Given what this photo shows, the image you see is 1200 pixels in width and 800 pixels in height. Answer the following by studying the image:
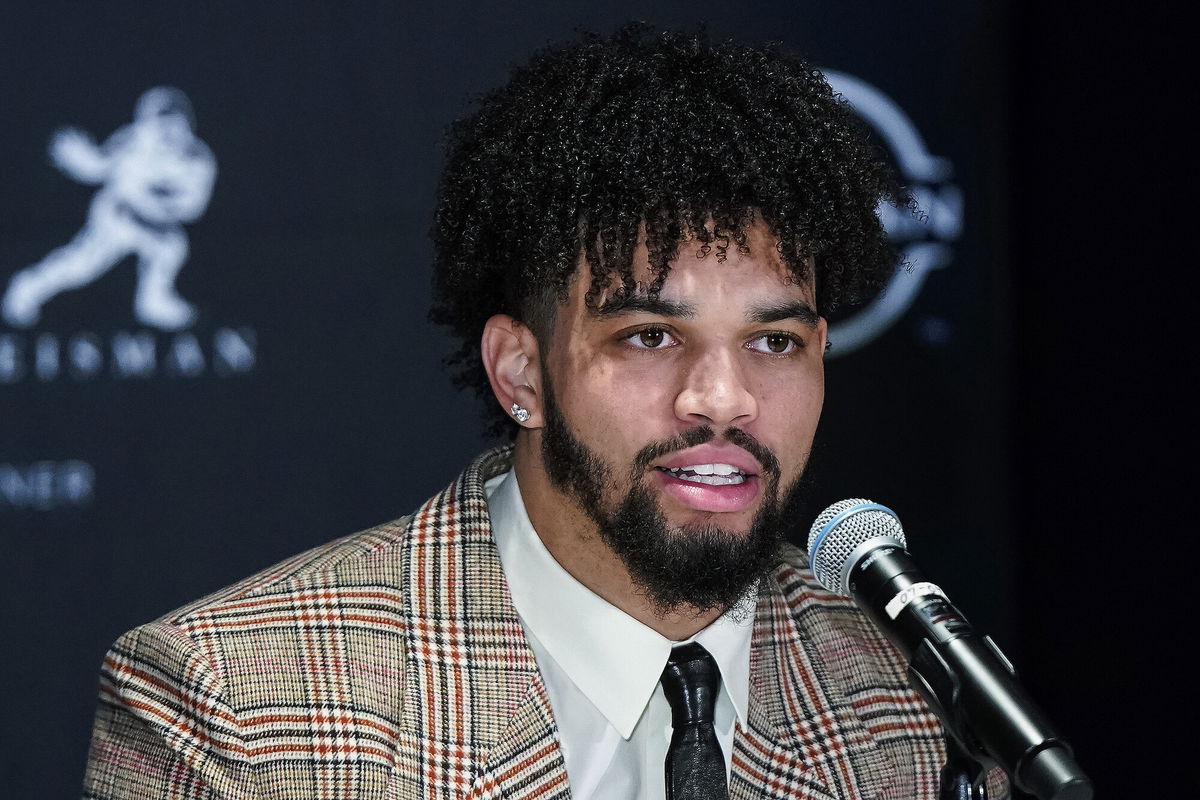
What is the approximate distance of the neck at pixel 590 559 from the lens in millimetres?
1946

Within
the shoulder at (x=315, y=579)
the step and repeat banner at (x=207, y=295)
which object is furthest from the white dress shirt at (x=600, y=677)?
the step and repeat banner at (x=207, y=295)

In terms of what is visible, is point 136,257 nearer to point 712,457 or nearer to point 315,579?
point 315,579

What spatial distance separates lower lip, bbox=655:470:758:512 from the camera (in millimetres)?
1829

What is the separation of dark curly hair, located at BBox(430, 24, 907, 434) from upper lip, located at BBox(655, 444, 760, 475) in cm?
22

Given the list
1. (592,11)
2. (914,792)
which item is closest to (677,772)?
(914,792)

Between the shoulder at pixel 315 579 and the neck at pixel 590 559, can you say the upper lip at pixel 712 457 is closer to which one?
the neck at pixel 590 559

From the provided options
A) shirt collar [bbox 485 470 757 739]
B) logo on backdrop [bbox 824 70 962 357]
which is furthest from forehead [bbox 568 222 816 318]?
logo on backdrop [bbox 824 70 962 357]

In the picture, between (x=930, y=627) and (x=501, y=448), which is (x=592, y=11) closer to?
(x=501, y=448)

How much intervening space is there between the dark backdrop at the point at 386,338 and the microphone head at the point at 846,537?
136 centimetres

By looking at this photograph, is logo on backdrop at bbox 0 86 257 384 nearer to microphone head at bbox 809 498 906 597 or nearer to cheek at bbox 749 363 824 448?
cheek at bbox 749 363 824 448

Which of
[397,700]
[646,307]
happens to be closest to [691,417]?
[646,307]

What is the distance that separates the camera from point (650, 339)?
6.13ft

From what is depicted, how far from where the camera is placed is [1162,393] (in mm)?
2803

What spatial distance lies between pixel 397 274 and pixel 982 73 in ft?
4.52
